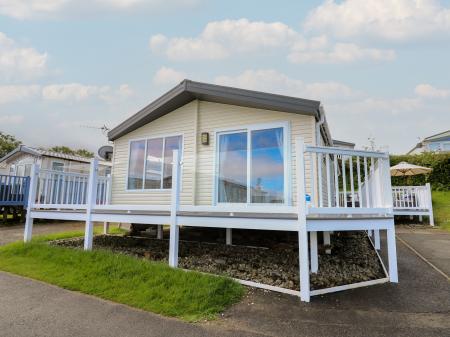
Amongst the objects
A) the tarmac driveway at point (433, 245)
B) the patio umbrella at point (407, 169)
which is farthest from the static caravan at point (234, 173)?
the patio umbrella at point (407, 169)

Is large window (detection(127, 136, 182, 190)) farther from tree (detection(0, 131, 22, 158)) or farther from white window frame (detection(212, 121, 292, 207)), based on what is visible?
tree (detection(0, 131, 22, 158))

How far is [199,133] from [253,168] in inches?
76.5

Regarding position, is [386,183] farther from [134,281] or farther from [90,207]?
[90,207]

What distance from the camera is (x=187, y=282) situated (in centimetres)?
374

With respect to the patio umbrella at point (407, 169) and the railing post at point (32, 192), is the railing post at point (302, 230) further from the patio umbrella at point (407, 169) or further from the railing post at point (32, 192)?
the patio umbrella at point (407, 169)

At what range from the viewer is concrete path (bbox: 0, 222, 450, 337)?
8.70ft

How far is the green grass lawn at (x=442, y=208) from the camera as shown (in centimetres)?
1068

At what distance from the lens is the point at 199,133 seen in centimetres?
735

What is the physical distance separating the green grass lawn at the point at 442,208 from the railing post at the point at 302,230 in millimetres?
8840

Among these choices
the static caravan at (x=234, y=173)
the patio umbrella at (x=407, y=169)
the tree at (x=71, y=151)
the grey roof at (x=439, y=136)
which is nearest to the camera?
the static caravan at (x=234, y=173)

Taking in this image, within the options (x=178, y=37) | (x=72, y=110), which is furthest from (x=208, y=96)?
(x=72, y=110)

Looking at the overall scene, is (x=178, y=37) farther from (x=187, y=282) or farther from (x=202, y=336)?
(x=202, y=336)

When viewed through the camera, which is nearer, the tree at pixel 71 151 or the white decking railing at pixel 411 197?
the white decking railing at pixel 411 197

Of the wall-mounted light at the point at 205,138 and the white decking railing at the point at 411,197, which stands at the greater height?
the wall-mounted light at the point at 205,138
